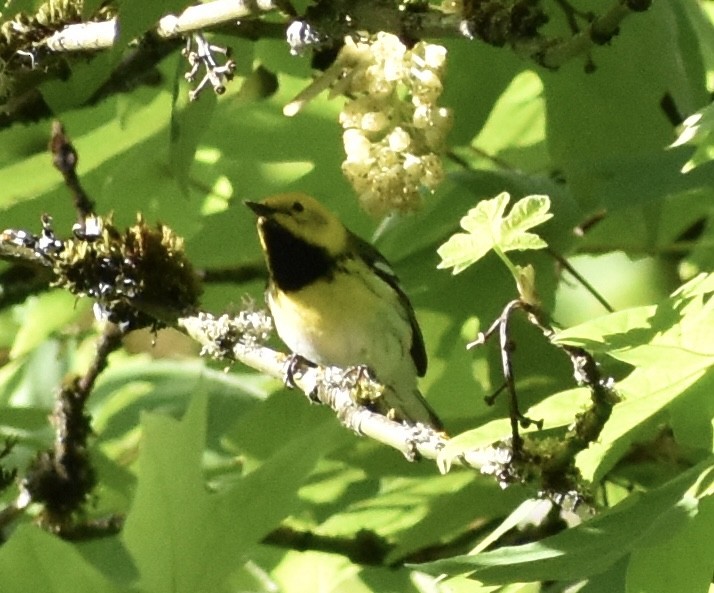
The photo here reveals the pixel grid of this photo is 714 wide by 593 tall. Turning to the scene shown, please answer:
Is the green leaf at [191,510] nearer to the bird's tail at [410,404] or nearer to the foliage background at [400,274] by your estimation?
the foliage background at [400,274]

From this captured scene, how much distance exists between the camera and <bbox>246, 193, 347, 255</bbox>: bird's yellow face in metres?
1.71

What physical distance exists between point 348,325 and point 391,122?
106 cm

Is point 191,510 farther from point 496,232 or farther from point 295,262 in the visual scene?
point 295,262

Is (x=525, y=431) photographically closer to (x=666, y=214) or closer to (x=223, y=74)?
(x=223, y=74)

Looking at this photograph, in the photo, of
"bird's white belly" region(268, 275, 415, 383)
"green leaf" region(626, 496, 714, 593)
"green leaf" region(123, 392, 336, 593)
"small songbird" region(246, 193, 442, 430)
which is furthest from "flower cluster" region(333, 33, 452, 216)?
"bird's white belly" region(268, 275, 415, 383)

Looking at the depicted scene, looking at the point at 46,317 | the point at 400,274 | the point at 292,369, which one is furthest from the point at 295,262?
the point at 292,369

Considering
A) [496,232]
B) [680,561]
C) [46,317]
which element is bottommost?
[46,317]

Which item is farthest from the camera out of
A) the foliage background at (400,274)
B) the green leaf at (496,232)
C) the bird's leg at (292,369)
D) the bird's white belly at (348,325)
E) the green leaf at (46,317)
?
the bird's white belly at (348,325)

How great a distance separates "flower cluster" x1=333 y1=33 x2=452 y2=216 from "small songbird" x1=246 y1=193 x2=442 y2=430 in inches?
32.2

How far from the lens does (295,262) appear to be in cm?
217

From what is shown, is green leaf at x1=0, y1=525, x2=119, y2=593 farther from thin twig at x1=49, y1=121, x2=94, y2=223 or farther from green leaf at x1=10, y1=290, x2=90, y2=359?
green leaf at x1=10, y1=290, x2=90, y2=359

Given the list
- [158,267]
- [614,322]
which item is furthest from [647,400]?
[158,267]

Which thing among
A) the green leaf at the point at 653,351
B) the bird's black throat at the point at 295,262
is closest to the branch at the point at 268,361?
the green leaf at the point at 653,351

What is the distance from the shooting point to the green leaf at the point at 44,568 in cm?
91
